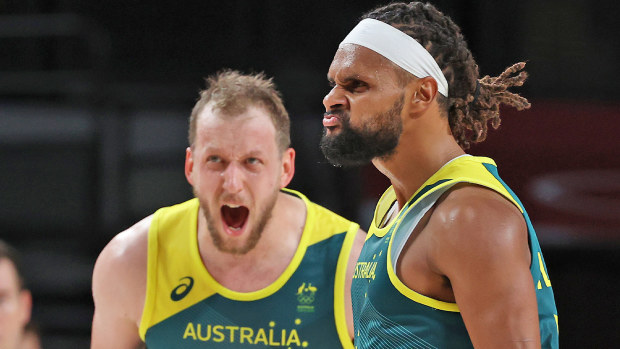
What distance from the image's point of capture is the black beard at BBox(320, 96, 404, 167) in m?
1.61

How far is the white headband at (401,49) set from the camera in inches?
64.4

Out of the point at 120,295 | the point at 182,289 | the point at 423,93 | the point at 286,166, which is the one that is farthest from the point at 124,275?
the point at 423,93

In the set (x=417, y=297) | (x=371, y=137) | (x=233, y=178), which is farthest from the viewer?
(x=233, y=178)

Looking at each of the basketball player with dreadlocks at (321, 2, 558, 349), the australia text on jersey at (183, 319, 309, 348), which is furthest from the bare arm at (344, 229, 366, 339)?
the basketball player with dreadlocks at (321, 2, 558, 349)

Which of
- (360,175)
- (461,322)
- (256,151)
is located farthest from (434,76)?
(360,175)

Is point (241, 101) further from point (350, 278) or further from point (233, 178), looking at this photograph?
point (350, 278)

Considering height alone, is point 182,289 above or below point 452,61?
below

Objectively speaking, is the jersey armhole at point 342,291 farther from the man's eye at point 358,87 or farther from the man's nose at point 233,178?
the man's eye at point 358,87

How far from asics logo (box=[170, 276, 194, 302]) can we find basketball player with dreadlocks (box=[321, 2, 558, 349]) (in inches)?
31.1

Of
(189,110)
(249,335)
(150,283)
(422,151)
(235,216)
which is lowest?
(249,335)

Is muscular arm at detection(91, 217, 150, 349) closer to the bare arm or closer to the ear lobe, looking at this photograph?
the bare arm

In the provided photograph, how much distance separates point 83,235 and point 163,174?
0.45 m

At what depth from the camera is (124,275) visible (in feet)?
7.91

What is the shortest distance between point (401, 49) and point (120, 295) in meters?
1.27
